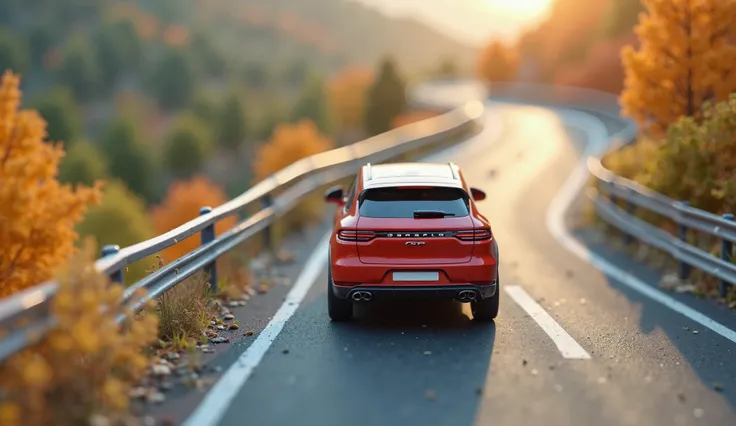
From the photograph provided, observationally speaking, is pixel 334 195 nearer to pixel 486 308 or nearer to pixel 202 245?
pixel 202 245

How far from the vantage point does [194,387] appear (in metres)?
5.98

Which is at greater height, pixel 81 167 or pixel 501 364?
pixel 501 364

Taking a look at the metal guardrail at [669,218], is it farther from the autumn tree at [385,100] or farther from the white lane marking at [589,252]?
the autumn tree at [385,100]

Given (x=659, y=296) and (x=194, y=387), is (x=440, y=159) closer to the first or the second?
(x=659, y=296)

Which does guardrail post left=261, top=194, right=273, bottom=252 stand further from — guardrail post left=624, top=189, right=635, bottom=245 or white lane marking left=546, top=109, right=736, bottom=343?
guardrail post left=624, top=189, right=635, bottom=245

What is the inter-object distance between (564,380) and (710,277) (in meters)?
5.35

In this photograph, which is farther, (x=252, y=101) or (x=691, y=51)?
(x=252, y=101)

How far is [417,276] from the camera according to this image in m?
7.62

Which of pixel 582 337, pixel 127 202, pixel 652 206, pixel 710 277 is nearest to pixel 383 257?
pixel 582 337

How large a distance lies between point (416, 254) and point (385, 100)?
91.4m

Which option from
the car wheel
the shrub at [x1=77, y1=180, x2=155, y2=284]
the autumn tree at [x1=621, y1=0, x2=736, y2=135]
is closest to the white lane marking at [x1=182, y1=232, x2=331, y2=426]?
the car wheel

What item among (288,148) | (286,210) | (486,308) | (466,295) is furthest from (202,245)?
(288,148)

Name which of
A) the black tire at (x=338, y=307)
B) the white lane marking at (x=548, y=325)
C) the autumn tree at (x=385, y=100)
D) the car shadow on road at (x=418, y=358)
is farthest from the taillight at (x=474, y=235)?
the autumn tree at (x=385, y=100)

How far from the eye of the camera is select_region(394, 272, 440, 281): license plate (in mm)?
7617
